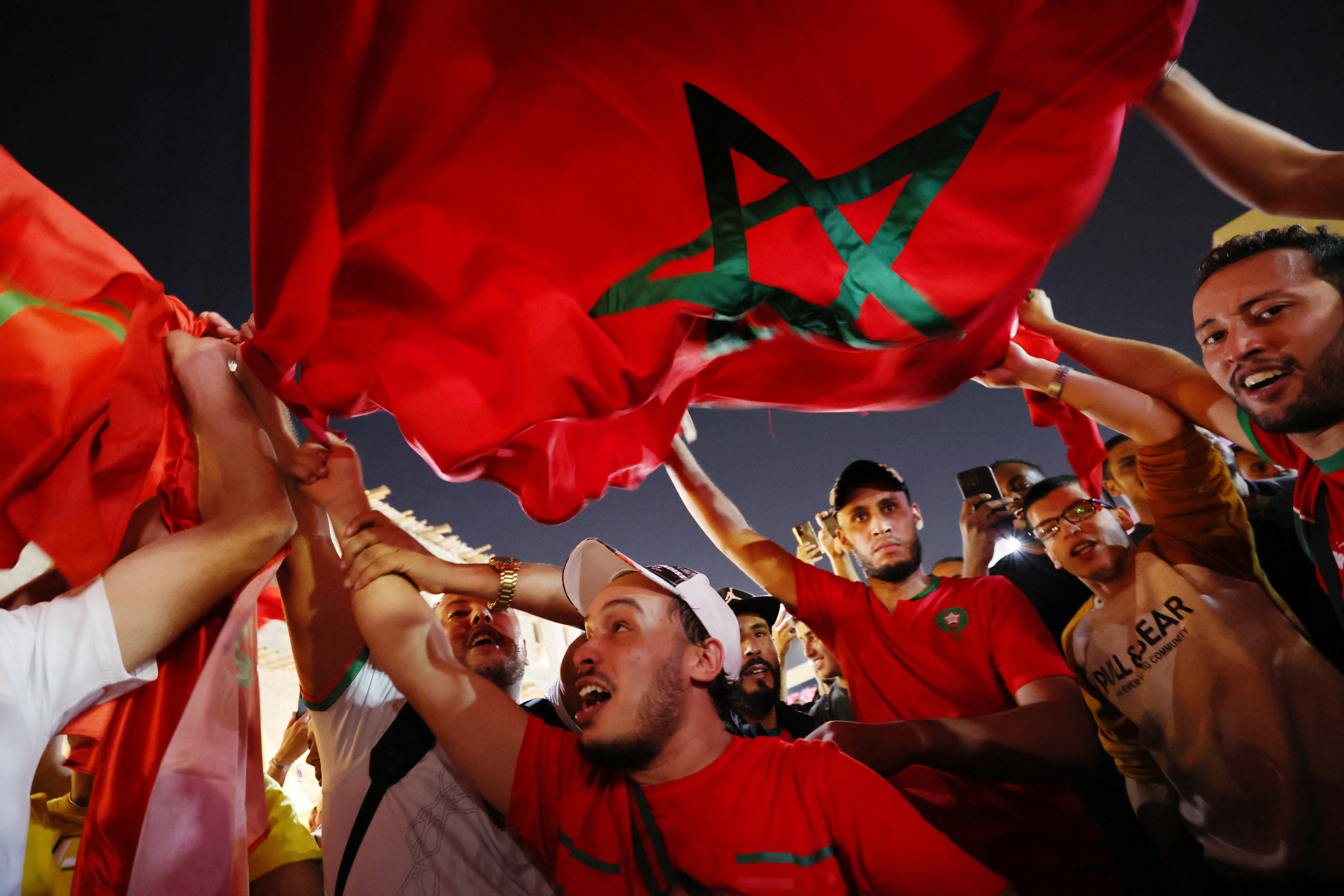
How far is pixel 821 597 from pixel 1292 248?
1.73 m

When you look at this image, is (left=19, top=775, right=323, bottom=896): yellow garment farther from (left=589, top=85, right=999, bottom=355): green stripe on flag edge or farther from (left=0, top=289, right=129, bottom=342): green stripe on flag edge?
(left=589, top=85, right=999, bottom=355): green stripe on flag edge

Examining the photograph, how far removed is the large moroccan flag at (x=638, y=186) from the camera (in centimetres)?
163

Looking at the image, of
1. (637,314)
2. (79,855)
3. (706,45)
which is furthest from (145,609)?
(706,45)

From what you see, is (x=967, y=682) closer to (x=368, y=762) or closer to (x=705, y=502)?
(x=705, y=502)

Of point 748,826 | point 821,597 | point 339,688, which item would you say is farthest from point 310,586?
point 821,597

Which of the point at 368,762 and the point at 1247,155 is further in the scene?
the point at 368,762

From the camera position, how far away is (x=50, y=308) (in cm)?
168

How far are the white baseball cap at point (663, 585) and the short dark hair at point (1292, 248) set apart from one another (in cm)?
167

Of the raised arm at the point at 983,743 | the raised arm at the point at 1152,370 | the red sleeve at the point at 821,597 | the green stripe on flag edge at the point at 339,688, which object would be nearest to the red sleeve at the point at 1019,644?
the raised arm at the point at 983,743

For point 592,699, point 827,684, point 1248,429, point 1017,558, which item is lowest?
point 592,699

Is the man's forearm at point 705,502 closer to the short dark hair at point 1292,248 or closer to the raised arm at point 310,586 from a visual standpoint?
the raised arm at point 310,586

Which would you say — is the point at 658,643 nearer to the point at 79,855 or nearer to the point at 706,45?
the point at 79,855

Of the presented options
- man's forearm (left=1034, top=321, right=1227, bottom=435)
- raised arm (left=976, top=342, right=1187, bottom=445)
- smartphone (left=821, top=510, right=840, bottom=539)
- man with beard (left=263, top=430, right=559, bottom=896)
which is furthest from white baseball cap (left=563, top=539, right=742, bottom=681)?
man's forearm (left=1034, top=321, right=1227, bottom=435)

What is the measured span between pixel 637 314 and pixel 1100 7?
1.42 metres
